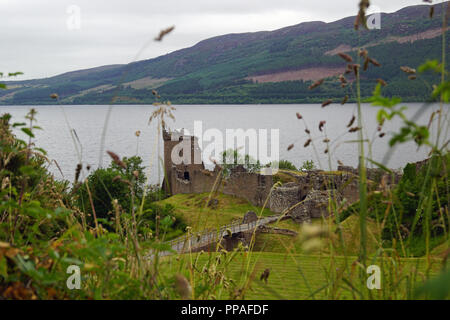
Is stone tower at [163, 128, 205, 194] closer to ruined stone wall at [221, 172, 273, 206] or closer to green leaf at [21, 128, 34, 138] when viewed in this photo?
ruined stone wall at [221, 172, 273, 206]

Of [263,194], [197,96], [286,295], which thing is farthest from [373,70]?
[286,295]

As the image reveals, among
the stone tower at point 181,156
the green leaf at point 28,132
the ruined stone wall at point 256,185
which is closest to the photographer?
the green leaf at point 28,132

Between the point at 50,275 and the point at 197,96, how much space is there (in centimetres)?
19637

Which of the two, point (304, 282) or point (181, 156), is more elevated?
point (304, 282)

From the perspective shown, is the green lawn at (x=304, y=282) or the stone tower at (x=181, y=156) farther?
the stone tower at (x=181, y=156)

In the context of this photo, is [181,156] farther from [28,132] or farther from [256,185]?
[28,132]

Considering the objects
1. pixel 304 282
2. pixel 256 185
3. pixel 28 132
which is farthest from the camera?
pixel 256 185

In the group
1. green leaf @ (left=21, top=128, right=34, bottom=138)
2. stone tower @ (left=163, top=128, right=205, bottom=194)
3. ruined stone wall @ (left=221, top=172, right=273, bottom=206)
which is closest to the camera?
green leaf @ (left=21, top=128, right=34, bottom=138)

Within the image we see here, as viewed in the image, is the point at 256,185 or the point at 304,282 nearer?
the point at 304,282

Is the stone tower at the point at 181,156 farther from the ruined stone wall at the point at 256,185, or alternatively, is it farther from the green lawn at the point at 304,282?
the green lawn at the point at 304,282

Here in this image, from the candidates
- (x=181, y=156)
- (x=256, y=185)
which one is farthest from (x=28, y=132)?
(x=181, y=156)

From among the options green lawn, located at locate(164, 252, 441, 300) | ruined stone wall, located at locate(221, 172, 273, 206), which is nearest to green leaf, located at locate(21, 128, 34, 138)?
green lawn, located at locate(164, 252, 441, 300)

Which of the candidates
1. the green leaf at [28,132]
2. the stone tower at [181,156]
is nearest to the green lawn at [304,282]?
the green leaf at [28,132]
